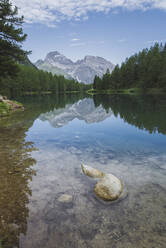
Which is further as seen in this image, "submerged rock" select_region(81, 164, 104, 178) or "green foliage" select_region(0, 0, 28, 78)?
"green foliage" select_region(0, 0, 28, 78)

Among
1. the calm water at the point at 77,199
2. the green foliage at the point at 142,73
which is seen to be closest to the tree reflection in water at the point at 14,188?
the calm water at the point at 77,199

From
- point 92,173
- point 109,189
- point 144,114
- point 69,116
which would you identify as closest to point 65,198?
point 109,189

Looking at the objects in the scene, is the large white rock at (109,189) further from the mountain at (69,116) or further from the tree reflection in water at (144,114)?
the mountain at (69,116)

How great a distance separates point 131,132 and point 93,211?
26.9 feet

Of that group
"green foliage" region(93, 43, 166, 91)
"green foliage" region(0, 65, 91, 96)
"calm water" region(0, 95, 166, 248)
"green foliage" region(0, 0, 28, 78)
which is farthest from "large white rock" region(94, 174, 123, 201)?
"green foliage" region(0, 65, 91, 96)

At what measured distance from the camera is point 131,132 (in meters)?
11.0

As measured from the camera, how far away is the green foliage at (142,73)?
203ft

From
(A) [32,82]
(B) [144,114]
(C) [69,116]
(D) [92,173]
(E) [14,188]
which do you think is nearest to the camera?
(E) [14,188]

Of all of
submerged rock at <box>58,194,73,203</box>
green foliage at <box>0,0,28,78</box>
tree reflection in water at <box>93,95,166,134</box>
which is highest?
green foliage at <box>0,0,28,78</box>

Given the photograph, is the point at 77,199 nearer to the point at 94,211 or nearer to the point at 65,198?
the point at 65,198

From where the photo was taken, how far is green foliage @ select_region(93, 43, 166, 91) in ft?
203

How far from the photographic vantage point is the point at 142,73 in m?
73.9

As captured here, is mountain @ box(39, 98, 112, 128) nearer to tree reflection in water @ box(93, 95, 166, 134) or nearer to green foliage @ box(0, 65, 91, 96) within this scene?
tree reflection in water @ box(93, 95, 166, 134)

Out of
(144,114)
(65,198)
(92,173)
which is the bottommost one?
(65,198)
